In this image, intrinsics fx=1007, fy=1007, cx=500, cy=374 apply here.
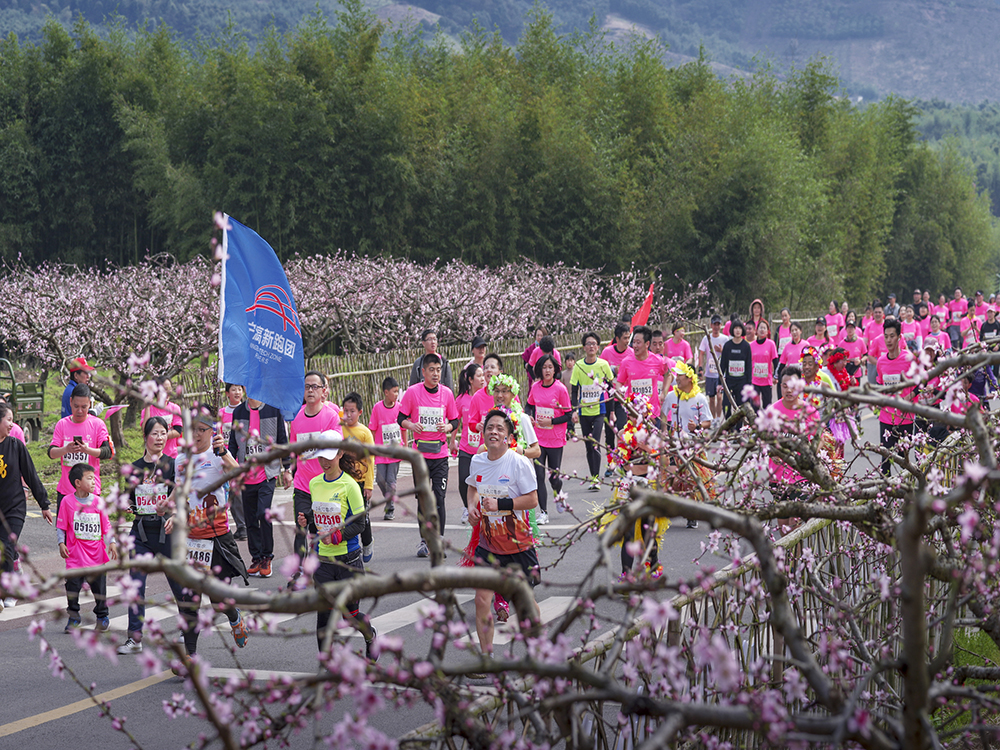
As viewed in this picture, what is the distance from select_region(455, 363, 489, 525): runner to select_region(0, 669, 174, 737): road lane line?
3.56 meters

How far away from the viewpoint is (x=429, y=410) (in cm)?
1013

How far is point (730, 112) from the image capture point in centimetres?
4075

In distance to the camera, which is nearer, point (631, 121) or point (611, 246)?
point (611, 246)

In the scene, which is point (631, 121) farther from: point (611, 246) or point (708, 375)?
point (708, 375)

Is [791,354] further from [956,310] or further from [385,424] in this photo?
[956,310]

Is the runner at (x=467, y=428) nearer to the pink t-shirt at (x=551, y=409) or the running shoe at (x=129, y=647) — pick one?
the pink t-shirt at (x=551, y=409)

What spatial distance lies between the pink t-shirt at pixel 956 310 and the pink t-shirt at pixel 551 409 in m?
17.8

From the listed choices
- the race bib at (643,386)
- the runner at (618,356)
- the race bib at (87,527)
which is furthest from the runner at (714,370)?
the race bib at (87,527)

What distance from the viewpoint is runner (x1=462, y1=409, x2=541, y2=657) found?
670cm

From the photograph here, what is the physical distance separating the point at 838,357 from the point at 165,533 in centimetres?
644

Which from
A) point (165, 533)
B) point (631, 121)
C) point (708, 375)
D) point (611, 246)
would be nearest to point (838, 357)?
point (165, 533)

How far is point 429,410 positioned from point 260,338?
3.37m

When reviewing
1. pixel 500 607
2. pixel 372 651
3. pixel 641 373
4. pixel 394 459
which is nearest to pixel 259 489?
pixel 500 607

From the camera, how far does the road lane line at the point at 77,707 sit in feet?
20.0
